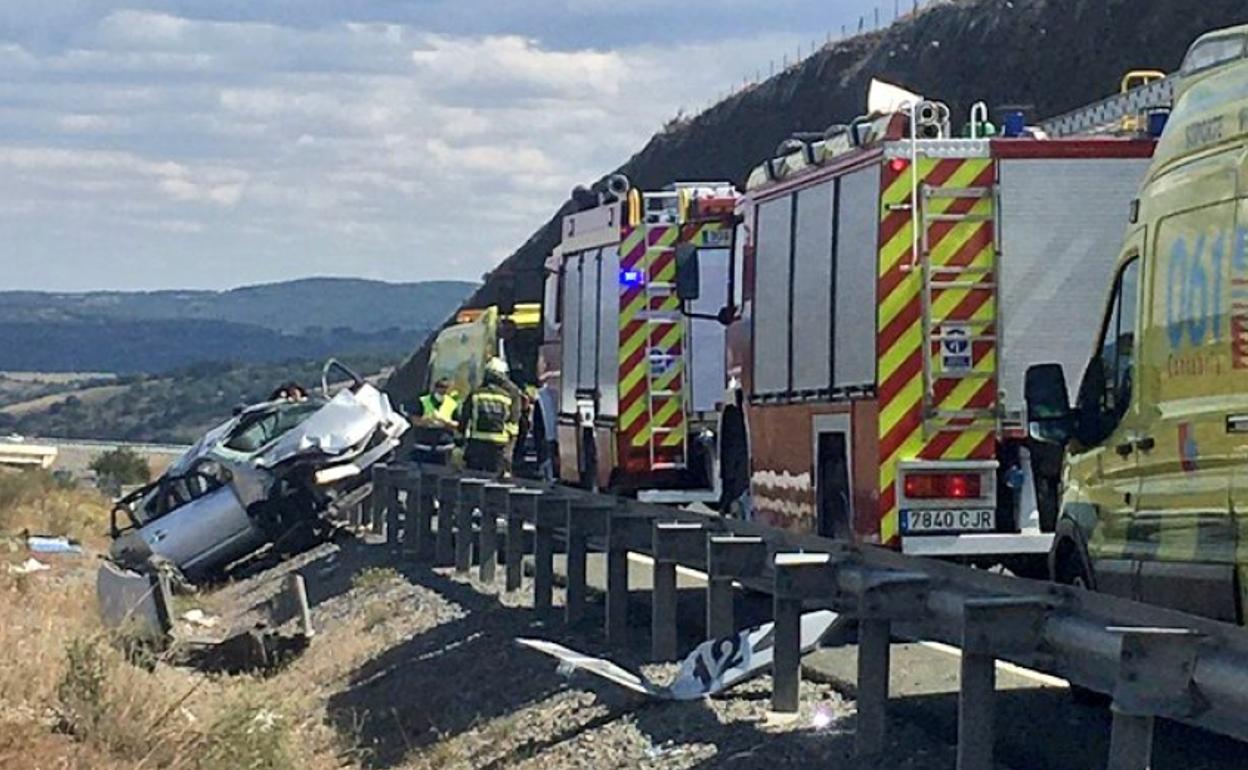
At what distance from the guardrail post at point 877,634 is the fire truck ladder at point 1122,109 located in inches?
195

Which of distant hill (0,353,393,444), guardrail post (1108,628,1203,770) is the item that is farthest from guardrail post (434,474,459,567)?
distant hill (0,353,393,444)

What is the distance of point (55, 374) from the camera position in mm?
198250

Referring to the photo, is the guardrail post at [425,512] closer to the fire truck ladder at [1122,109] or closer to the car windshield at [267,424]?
the car windshield at [267,424]

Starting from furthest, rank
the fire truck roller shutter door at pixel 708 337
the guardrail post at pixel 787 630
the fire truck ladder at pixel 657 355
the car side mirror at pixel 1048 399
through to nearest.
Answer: the fire truck ladder at pixel 657 355 → the fire truck roller shutter door at pixel 708 337 → the guardrail post at pixel 787 630 → the car side mirror at pixel 1048 399

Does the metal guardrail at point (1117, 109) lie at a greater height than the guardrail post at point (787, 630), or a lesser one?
greater

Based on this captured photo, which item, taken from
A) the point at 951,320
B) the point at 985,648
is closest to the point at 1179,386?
the point at 985,648

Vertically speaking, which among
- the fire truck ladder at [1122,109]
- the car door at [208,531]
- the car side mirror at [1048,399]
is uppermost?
the fire truck ladder at [1122,109]

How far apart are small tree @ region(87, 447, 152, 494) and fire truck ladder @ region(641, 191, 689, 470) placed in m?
31.9

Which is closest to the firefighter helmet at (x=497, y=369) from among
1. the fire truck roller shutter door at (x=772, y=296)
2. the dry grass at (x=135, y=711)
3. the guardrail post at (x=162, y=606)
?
the guardrail post at (x=162, y=606)

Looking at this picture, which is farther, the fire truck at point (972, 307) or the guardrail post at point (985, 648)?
the fire truck at point (972, 307)

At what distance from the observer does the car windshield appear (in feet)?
90.9

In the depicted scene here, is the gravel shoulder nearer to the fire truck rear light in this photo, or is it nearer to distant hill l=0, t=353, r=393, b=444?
the fire truck rear light

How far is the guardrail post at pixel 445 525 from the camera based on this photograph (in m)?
21.4

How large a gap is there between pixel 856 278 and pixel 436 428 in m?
15.7
